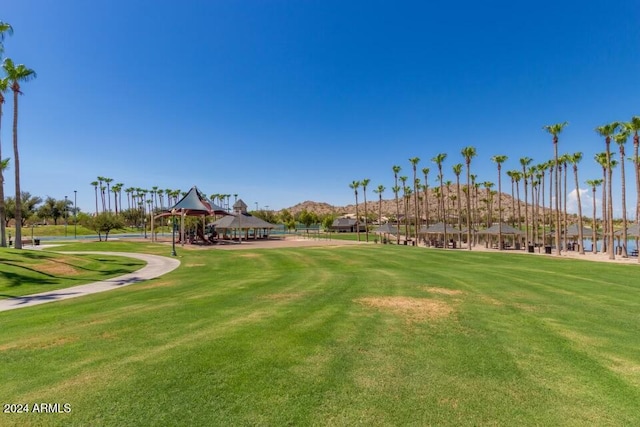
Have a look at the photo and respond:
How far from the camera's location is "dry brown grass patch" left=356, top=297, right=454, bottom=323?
352 inches

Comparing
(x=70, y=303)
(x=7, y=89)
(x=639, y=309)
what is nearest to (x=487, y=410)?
(x=639, y=309)

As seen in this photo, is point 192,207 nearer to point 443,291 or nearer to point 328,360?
A: point 443,291

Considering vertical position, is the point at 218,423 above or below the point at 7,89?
below

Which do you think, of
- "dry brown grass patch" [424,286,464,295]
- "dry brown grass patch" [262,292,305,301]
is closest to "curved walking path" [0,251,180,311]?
"dry brown grass patch" [262,292,305,301]

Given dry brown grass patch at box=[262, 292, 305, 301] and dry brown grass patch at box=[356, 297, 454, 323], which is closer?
dry brown grass patch at box=[356, 297, 454, 323]

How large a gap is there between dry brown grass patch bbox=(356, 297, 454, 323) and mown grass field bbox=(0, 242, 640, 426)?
60mm

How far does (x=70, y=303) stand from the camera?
1155cm

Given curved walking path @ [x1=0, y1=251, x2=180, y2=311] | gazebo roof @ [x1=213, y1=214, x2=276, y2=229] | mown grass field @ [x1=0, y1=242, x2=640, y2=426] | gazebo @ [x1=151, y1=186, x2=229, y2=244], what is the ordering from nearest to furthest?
mown grass field @ [x1=0, y1=242, x2=640, y2=426] → curved walking path @ [x1=0, y1=251, x2=180, y2=311] → gazebo @ [x1=151, y1=186, x2=229, y2=244] → gazebo roof @ [x1=213, y1=214, x2=276, y2=229]

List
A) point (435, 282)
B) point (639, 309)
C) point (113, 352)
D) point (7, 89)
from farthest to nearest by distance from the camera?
point (7, 89), point (435, 282), point (639, 309), point (113, 352)

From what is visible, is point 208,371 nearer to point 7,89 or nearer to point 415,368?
point 415,368

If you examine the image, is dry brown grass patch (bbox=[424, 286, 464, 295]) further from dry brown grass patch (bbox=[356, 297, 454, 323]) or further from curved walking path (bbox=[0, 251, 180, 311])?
curved walking path (bbox=[0, 251, 180, 311])

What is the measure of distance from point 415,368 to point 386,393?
1.06 m

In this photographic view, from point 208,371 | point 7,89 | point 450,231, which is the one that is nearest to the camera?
point 208,371

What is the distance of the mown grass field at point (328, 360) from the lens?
14.3 feet
